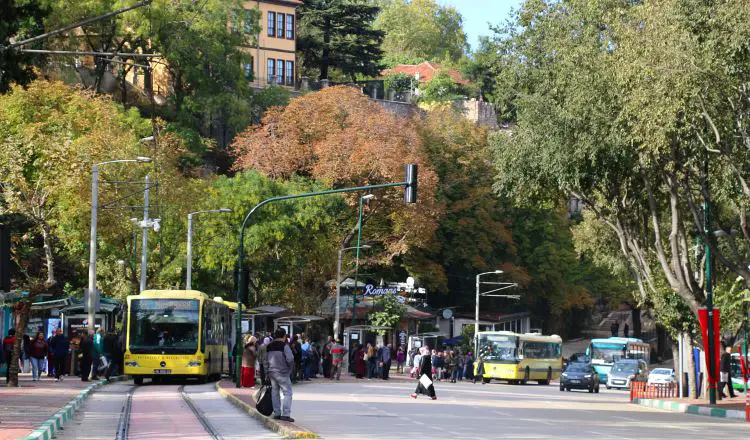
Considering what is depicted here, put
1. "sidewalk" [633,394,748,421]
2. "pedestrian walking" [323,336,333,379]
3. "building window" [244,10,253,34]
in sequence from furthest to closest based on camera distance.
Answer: "building window" [244,10,253,34], "pedestrian walking" [323,336,333,379], "sidewalk" [633,394,748,421]

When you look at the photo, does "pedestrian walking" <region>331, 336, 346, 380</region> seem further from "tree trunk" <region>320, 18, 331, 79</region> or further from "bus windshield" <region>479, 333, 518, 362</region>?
"tree trunk" <region>320, 18, 331, 79</region>

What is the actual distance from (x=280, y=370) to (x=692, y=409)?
58.5 ft

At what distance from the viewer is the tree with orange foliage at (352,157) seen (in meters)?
76.4

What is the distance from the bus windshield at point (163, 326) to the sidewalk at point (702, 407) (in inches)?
554

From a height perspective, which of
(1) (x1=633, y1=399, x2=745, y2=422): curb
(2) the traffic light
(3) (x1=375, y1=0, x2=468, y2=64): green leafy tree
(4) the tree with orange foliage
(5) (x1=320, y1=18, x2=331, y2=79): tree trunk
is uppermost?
(3) (x1=375, y1=0, x2=468, y2=64): green leafy tree

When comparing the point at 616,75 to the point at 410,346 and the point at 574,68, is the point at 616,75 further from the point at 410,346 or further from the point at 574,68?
the point at 410,346

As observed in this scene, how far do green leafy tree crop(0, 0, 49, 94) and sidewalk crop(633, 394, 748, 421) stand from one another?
18661 mm

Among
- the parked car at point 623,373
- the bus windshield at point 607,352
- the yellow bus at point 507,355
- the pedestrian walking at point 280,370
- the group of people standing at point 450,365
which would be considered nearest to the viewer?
the pedestrian walking at point 280,370

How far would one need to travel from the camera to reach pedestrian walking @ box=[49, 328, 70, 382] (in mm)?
41531

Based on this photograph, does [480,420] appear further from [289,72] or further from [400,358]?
[289,72]

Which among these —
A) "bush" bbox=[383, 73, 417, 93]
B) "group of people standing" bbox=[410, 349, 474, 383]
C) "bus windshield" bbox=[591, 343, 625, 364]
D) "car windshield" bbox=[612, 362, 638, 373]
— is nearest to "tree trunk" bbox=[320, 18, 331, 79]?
"bush" bbox=[383, 73, 417, 93]

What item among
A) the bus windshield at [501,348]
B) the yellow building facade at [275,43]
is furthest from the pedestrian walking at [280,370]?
the yellow building facade at [275,43]

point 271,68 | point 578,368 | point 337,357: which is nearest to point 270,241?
point 337,357

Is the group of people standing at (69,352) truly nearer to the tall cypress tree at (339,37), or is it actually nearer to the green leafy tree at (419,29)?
the tall cypress tree at (339,37)
